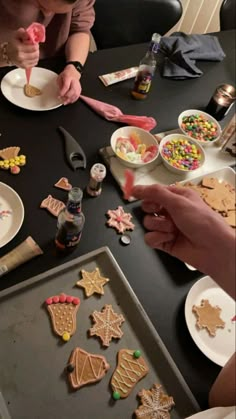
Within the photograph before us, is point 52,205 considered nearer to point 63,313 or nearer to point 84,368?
point 63,313

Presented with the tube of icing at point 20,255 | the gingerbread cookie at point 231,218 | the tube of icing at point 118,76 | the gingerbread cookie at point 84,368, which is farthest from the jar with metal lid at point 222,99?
the gingerbread cookie at point 84,368

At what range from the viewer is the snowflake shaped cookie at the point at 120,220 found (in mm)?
968

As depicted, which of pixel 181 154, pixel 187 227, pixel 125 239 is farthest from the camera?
pixel 181 154

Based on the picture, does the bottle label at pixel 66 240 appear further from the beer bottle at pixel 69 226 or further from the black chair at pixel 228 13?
the black chair at pixel 228 13

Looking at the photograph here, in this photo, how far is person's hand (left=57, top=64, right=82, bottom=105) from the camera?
1.18 metres

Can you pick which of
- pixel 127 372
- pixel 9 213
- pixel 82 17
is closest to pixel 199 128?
pixel 82 17

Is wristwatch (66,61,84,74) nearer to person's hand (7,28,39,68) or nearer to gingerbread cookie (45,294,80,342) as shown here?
person's hand (7,28,39,68)

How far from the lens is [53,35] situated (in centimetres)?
134

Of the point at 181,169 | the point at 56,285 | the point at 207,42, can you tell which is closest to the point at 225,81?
the point at 207,42

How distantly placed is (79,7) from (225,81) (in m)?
0.61

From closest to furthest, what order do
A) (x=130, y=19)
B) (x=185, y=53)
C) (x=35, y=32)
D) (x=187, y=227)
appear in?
1. (x=187, y=227)
2. (x=35, y=32)
3. (x=185, y=53)
4. (x=130, y=19)

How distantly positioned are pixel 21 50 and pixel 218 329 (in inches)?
35.3

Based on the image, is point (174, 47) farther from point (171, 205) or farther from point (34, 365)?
point (34, 365)

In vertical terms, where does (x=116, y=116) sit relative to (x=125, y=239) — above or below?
above
